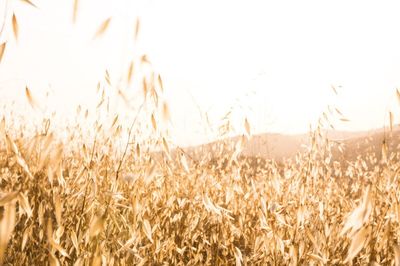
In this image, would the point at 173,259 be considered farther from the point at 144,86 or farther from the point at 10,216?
the point at 10,216

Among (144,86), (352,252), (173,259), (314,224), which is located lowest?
(173,259)

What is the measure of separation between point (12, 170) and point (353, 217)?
7.38 ft

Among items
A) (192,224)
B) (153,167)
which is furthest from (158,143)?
(153,167)

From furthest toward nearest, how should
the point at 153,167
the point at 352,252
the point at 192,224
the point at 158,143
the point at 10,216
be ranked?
the point at 158,143
the point at 192,224
the point at 153,167
the point at 352,252
the point at 10,216

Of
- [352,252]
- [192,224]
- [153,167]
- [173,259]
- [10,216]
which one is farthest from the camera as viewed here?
[192,224]

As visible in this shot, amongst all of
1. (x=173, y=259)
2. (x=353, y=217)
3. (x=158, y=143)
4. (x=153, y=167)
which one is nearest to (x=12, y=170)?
(x=158, y=143)

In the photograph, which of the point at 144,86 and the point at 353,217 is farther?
the point at 144,86

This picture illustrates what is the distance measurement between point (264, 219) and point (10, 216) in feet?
3.33

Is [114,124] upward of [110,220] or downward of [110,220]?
upward

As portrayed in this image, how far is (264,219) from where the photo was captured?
1.48 m

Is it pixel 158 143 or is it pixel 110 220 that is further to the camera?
pixel 158 143

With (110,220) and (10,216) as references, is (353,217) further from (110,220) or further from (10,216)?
(110,220)

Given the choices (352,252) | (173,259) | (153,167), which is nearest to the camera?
(352,252)

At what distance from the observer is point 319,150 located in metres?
2.07
